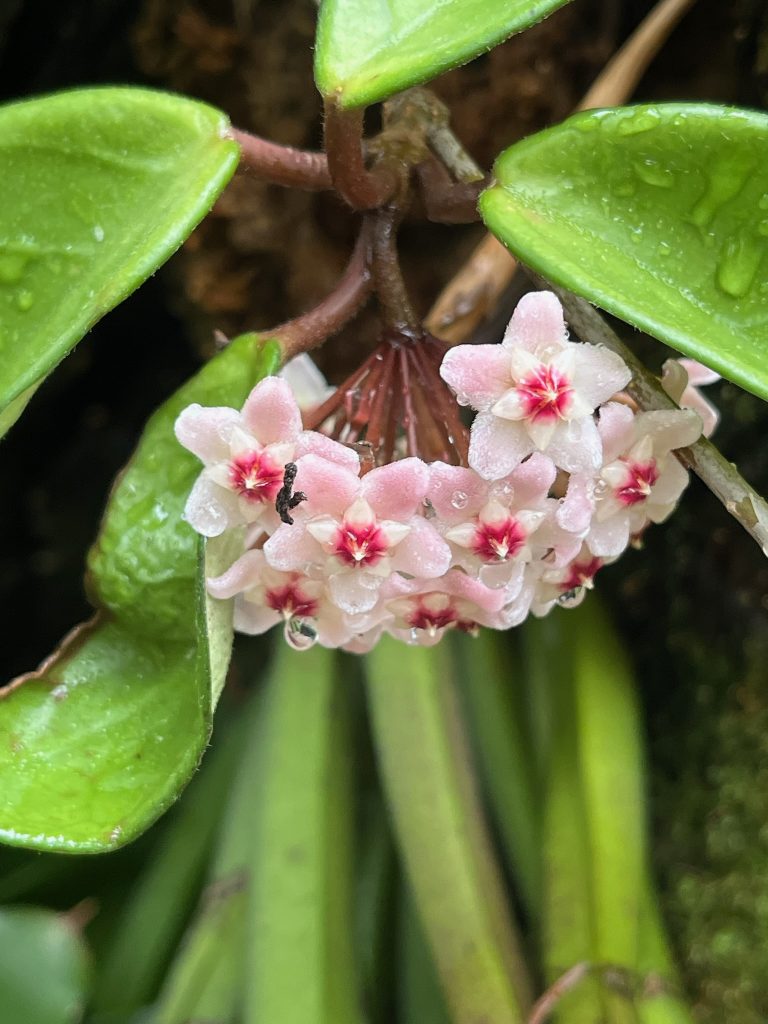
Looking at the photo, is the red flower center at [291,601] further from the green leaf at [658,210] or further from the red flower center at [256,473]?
the green leaf at [658,210]

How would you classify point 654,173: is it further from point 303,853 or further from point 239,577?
point 303,853

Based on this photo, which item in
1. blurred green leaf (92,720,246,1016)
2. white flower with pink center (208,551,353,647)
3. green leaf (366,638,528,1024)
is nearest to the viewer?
white flower with pink center (208,551,353,647)

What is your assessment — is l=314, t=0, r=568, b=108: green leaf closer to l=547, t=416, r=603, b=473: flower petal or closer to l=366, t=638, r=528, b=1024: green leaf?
l=547, t=416, r=603, b=473: flower petal

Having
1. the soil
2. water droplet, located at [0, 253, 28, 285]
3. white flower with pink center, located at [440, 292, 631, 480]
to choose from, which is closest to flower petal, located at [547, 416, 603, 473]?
white flower with pink center, located at [440, 292, 631, 480]

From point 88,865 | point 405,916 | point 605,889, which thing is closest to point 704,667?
Result: point 605,889

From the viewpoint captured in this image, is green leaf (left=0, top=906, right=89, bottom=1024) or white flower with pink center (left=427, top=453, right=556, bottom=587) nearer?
white flower with pink center (left=427, top=453, right=556, bottom=587)

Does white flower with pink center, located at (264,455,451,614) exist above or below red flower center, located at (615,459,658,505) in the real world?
above
